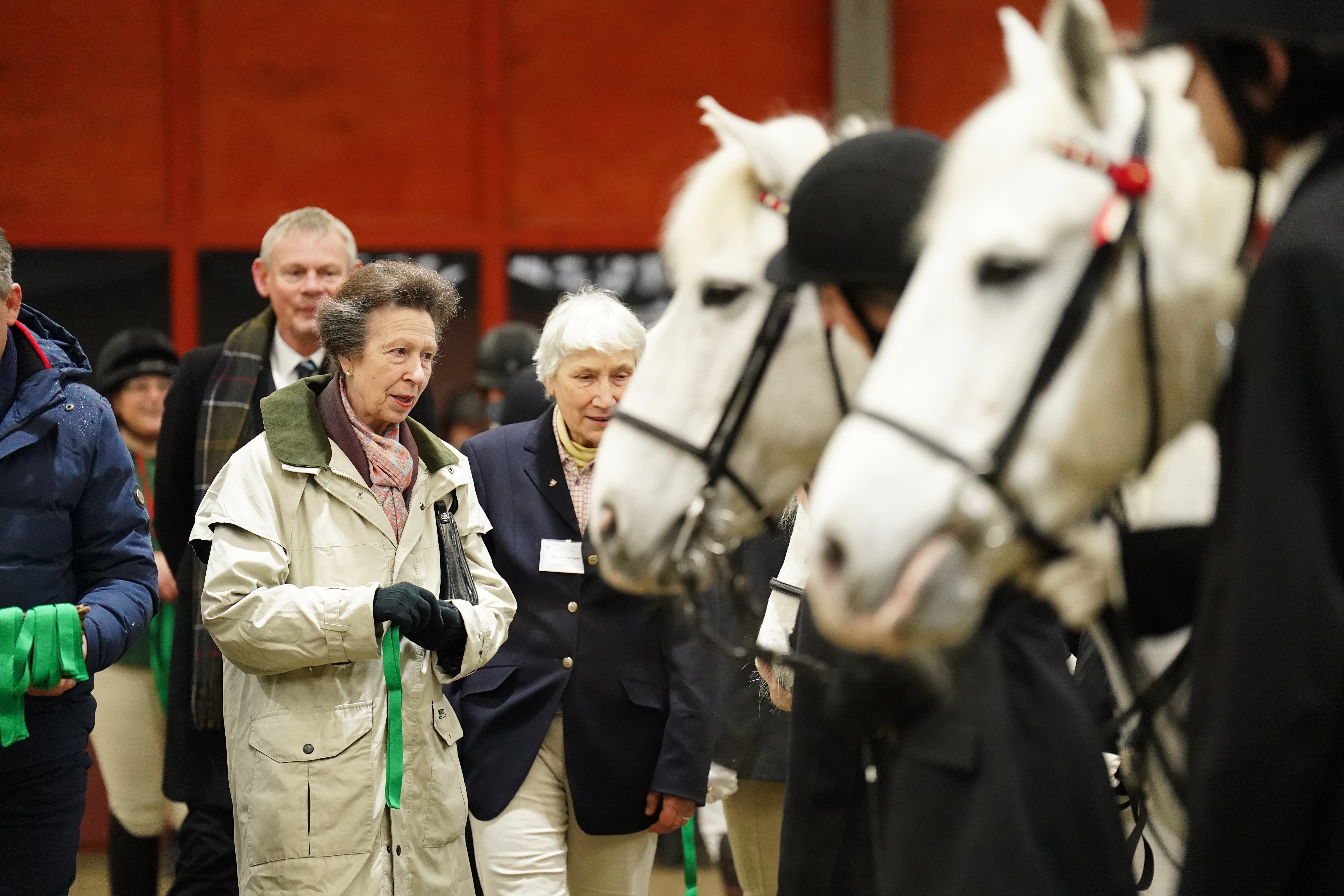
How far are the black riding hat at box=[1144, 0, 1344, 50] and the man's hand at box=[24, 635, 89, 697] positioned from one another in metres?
2.20

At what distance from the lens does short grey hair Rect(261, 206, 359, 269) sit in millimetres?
3689

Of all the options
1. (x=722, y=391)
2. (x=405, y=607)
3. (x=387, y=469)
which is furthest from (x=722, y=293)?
(x=387, y=469)

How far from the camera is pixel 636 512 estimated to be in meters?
1.95

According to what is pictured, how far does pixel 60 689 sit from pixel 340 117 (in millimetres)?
4415

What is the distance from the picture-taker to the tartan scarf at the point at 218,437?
130 inches

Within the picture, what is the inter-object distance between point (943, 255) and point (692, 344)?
67 centimetres

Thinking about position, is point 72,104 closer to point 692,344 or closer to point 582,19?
point 582,19

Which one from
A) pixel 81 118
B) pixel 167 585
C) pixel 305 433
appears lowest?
pixel 167 585

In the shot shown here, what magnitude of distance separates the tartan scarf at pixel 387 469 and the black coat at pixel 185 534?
434 millimetres

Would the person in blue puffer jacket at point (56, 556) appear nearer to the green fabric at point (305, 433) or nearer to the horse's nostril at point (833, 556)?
the green fabric at point (305, 433)

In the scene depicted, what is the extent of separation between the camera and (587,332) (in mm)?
3236

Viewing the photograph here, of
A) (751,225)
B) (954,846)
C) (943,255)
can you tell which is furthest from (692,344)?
(954,846)

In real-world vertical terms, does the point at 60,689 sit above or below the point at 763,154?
below

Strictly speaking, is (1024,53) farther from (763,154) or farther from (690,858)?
(690,858)
